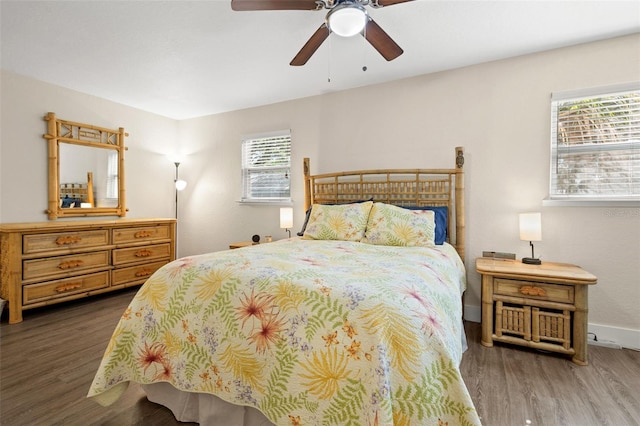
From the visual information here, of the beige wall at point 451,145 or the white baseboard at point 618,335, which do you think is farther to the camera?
the beige wall at point 451,145

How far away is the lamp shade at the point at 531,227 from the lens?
2475mm

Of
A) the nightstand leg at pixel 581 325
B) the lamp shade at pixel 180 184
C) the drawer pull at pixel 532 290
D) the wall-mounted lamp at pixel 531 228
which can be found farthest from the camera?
the lamp shade at pixel 180 184

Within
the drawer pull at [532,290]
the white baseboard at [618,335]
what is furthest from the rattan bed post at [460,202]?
the white baseboard at [618,335]

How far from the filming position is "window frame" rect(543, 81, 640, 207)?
2410 mm

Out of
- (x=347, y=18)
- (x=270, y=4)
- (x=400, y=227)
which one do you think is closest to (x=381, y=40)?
(x=347, y=18)

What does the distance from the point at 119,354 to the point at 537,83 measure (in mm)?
3725

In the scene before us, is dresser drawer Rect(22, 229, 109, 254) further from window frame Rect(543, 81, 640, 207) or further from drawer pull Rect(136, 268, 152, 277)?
window frame Rect(543, 81, 640, 207)

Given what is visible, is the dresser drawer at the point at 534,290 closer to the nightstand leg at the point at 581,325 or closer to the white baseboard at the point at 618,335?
the nightstand leg at the point at 581,325

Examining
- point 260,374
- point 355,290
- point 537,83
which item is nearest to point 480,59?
point 537,83

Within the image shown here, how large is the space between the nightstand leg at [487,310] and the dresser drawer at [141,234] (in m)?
3.92

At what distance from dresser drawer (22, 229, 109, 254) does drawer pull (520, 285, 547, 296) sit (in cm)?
426

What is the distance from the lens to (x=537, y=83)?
8.86ft

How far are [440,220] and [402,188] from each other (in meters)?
0.58

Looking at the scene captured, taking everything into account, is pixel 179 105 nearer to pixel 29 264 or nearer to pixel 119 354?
pixel 29 264
